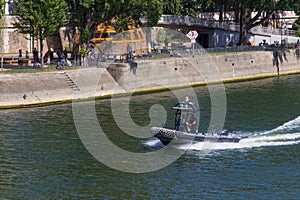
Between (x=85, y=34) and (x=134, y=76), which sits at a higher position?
(x=85, y=34)

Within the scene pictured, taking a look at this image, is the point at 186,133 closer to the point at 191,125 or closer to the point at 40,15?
the point at 191,125

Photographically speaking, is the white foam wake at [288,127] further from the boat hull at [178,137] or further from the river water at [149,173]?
the boat hull at [178,137]

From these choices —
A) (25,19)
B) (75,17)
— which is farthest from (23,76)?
(75,17)

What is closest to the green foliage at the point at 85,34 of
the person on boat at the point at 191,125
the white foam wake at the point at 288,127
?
the white foam wake at the point at 288,127

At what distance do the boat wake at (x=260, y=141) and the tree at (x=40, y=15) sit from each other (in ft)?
88.7

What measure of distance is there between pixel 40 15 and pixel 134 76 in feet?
38.3

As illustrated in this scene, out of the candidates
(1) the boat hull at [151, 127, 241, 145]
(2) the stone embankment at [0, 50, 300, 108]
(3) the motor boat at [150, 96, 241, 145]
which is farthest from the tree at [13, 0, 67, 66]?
(1) the boat hull at [151, 127, 241, 145]

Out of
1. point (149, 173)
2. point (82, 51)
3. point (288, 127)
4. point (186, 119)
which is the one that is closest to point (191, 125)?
point (186, 119)

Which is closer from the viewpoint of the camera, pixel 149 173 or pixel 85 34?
pixel 149 173

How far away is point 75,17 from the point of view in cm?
8944

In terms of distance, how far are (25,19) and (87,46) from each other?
10.6 m

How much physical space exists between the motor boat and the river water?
23.9 inches

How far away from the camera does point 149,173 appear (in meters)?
49.9

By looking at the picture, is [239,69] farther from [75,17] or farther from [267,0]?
[75,17]
